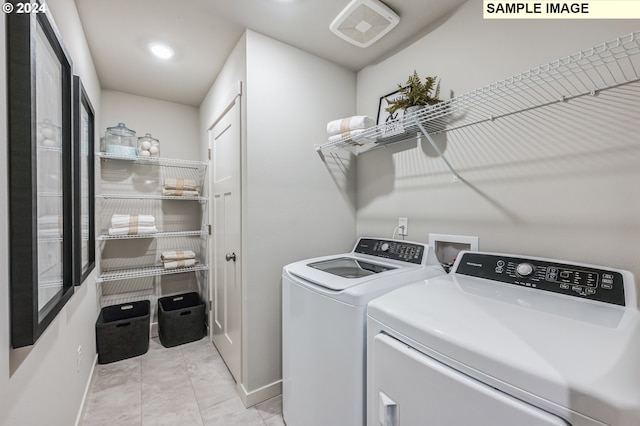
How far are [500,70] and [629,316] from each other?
1144 mm

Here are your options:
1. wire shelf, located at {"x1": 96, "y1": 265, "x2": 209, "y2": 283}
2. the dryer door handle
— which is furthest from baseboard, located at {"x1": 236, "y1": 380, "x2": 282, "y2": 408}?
wire shelf, located at {"x1": 96, "y1": 265, "x2": 209, "y2": 283}

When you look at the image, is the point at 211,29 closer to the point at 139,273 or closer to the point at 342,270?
the point at 342,270

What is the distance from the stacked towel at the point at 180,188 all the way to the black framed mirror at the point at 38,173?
1503 mm

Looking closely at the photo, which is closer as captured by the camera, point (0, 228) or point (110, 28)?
point (0, 228)

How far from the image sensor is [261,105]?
171 centimetres

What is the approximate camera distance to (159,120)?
2826 mm

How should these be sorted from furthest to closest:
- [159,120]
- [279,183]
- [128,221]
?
[159,120]
[128,221]
[279,183]

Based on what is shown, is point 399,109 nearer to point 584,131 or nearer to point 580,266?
point 584,131

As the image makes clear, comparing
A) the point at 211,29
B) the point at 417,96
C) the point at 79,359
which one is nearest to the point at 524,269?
the point at 417,96

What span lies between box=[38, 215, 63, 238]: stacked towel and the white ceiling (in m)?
1.28

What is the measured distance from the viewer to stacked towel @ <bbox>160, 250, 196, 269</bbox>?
2594mm

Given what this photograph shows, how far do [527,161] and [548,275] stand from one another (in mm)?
523

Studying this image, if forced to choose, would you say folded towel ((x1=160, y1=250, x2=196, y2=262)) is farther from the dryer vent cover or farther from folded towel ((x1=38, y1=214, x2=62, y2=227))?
the dryer vent cover

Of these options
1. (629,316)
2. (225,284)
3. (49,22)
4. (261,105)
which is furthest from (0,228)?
(629,316)
